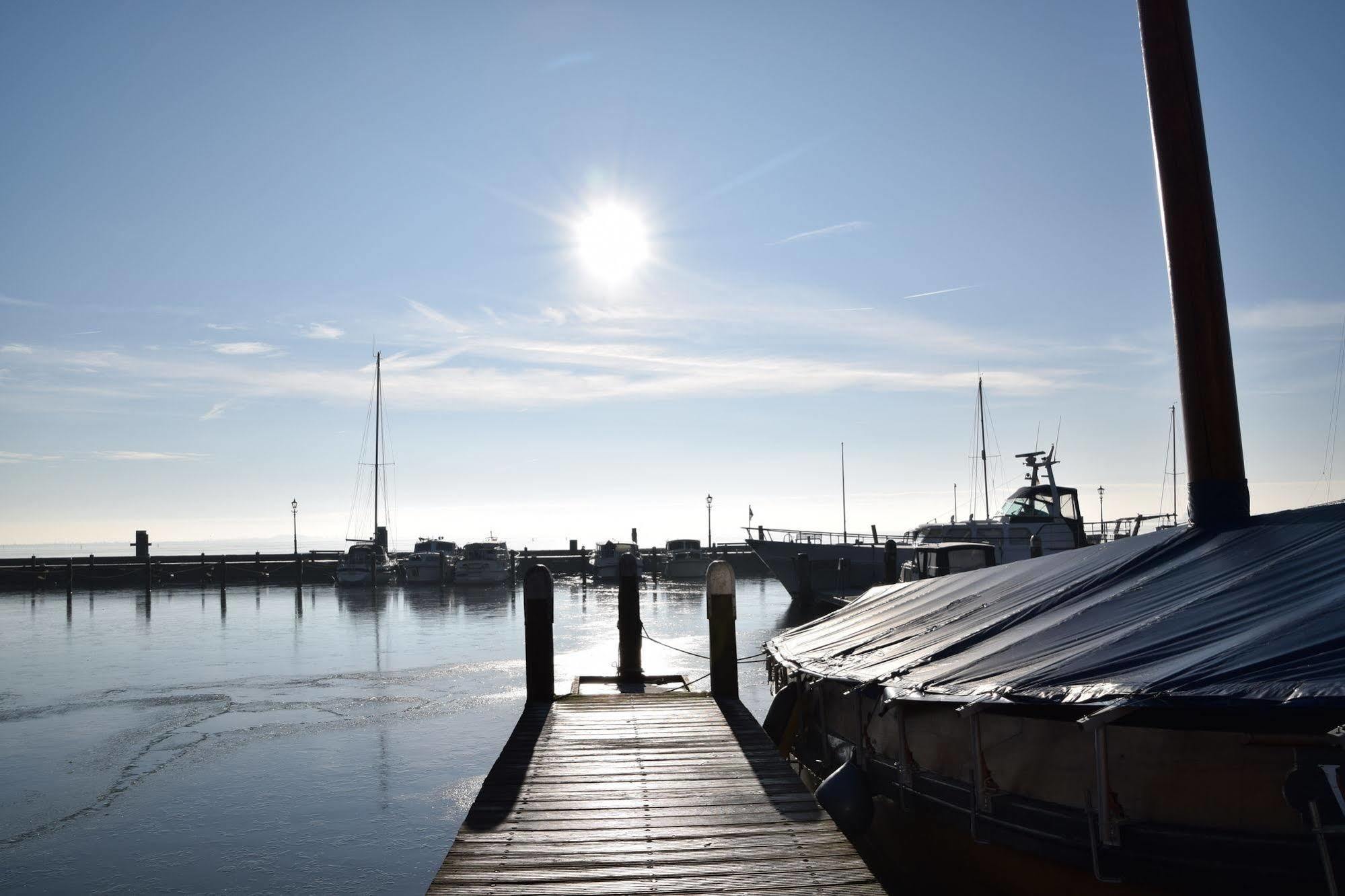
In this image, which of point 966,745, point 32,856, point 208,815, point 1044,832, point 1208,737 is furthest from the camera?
point 208,815

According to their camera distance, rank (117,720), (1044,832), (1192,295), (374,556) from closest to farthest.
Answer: (1044,832)
(1192,295)
(117,720)
(374,556)

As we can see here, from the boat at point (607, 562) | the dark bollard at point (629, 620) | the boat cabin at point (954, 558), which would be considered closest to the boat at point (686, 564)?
the boat at point (607, 562)

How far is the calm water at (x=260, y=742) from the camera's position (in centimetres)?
1147

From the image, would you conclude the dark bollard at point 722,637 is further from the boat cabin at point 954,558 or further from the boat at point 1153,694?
the boat cabin at point 954,558

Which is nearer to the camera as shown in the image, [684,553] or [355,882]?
[355,882]

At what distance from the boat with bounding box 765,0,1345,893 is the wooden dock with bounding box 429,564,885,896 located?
1140 millimetres

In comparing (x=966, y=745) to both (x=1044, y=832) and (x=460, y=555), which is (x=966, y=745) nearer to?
(x=1044, y=832)

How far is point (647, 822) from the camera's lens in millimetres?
7535

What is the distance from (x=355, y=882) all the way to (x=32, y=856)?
13.5ft

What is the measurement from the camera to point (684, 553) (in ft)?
207

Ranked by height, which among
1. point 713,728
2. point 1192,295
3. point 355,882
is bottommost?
point 355,882

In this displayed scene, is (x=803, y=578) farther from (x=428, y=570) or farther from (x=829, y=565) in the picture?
(x=428, y=570)

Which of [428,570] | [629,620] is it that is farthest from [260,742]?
[428,570]

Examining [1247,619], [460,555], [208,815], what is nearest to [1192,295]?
[1247,619]
